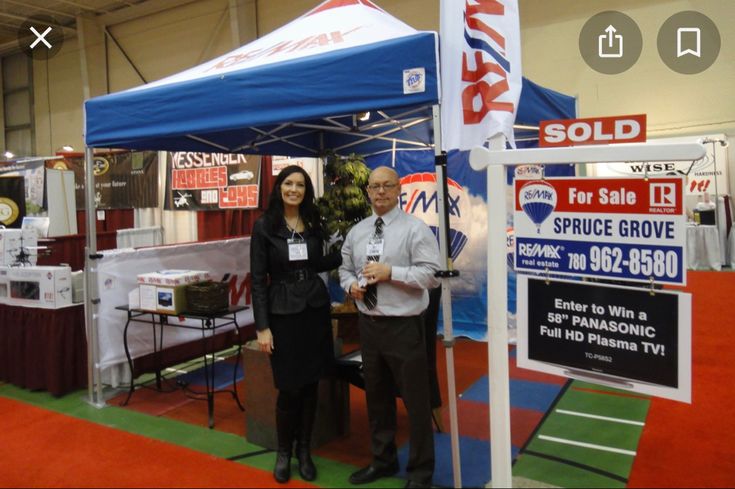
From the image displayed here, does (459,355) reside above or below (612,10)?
below

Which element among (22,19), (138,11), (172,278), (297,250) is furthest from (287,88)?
(22,19)

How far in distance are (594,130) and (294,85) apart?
5.55 feet

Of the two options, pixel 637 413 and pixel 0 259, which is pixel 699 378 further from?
pixel 0 259

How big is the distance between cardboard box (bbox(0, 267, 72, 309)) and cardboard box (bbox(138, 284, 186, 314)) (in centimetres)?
69

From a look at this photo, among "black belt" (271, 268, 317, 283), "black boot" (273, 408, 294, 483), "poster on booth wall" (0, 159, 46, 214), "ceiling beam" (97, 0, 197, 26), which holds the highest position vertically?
"ceiling beam" (97, 0, 197, 26)

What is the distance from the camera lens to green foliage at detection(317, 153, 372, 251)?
4.62m

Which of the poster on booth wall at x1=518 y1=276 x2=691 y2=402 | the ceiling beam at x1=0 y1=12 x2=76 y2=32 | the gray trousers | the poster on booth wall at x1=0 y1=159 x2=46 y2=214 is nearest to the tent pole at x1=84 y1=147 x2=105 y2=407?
the gray trousers

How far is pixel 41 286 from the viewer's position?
396 cm

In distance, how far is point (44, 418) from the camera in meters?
3.54

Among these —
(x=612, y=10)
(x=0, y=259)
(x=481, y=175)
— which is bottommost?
(x=0, y=259)

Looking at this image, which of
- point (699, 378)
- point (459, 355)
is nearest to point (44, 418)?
point (459, 355)

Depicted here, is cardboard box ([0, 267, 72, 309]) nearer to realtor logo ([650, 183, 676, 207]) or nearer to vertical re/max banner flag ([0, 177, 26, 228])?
vertical re/max banner flag ([0, 177, 26, 228])

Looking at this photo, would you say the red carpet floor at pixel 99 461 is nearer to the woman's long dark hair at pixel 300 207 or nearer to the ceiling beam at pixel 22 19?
the woman's long dark hair at pixel 300 207

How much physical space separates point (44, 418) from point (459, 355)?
311cm
